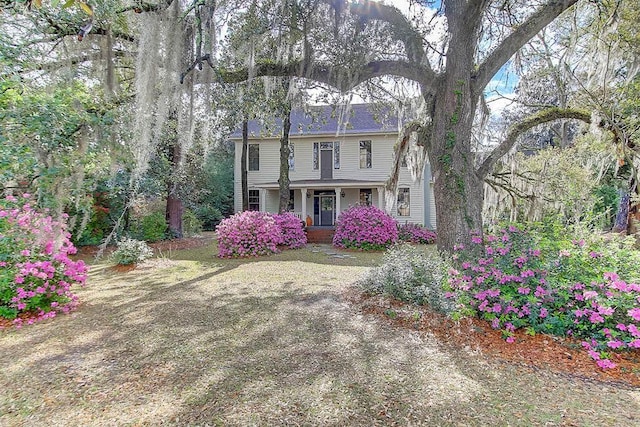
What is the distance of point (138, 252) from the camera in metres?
8.09

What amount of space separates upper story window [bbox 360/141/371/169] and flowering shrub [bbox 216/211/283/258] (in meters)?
7.48

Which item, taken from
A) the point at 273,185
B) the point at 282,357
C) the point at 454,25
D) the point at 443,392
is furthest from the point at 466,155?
the point at 273,185

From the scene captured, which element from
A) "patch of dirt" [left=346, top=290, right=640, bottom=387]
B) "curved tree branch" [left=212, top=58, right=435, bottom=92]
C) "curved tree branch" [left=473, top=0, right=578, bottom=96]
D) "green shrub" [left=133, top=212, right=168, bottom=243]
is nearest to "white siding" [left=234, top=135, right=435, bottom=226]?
"green shrub" [left=133, top=212, right=168, bottom=243]

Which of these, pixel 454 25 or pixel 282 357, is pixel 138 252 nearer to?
pixel 282 357

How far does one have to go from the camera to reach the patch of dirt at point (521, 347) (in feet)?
9.37

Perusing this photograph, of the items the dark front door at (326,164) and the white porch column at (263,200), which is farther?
the dark front door at (326,164)

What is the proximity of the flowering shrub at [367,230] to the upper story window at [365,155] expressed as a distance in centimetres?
503

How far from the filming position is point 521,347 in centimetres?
331

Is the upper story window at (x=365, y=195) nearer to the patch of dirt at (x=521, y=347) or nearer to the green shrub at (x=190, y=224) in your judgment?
the green shrub at (x=190, y=224)

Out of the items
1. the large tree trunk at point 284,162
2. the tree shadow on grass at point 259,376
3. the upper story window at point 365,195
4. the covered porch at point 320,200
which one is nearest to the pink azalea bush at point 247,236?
the large tree trunk at point 284,162

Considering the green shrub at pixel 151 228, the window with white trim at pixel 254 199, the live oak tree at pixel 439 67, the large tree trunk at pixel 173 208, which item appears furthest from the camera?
the window with white trim at pixel 254 199

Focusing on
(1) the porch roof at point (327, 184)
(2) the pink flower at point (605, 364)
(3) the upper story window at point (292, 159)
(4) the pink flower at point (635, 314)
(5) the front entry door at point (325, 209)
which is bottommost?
(2) the pink flower at point (605, 364)

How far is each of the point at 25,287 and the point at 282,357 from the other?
3663 millimetres

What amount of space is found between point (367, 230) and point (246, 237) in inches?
157
